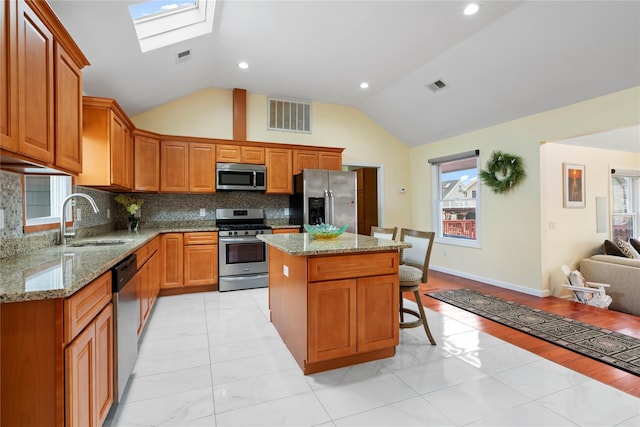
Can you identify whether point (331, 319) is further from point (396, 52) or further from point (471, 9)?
point (396, 52)

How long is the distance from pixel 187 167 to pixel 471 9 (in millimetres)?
3909

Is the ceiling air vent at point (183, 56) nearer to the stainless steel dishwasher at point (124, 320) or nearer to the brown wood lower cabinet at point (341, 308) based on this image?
the stainless steel dishwasher at point (124, 320)

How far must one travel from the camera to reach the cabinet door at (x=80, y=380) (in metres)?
1.17

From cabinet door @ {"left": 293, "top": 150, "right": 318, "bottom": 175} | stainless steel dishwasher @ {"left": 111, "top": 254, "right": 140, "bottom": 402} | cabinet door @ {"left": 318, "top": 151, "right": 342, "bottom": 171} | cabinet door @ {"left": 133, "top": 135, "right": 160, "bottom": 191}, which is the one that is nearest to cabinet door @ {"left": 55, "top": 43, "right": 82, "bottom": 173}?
stainless steel dishwasher @ {"left": 111, "top": 254, "right": 140, "bottom": 402}

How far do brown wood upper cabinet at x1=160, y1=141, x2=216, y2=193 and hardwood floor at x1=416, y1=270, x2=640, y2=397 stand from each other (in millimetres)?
3474

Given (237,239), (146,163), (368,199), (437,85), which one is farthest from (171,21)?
A: (368,199)

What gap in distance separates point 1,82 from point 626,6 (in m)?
4.35

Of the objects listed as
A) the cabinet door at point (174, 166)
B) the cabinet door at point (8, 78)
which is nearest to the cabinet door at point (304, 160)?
the cabinet door at point (174, 166)

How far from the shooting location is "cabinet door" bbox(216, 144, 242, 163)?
454cm

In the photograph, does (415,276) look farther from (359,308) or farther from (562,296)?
(562,296)

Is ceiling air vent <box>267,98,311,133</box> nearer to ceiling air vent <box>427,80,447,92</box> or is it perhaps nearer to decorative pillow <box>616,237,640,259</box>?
ceiling air vent <box>427,80,447,92</box>

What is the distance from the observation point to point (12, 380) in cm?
111

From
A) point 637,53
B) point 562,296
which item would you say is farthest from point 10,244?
point 562,296

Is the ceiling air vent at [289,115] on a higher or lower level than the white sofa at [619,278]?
higher
